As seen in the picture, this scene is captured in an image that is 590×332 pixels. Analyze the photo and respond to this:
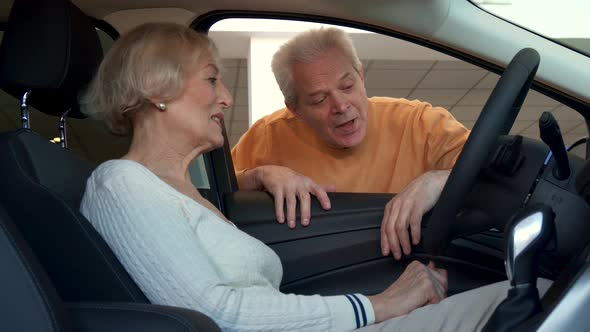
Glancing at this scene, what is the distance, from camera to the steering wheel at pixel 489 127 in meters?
1.23

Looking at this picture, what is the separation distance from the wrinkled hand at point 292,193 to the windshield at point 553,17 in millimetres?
568

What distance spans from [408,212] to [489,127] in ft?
1.37

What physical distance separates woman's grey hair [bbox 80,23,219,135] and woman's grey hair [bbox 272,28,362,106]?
1.55 feet

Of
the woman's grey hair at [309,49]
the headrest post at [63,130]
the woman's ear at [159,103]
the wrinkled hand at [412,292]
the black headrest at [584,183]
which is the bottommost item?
the wrinkled hand at [412,292]

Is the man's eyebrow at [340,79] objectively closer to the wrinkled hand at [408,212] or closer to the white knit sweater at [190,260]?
the wrinkled hand at [408,212]

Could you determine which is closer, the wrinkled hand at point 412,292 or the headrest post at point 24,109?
the wrinkled hand at point 412,292

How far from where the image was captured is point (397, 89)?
767 cm

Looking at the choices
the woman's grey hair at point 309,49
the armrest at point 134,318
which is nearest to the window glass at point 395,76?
the woman's grey hair at point 309,49

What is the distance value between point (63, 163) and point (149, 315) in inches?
18.6

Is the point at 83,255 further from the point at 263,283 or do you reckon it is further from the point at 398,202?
the point at 398,202

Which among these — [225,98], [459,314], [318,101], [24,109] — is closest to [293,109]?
[318,101]

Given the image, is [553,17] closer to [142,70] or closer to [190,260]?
[142,70]

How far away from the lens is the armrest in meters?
1.03

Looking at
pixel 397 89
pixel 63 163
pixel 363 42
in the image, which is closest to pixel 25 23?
pixel 63 163
